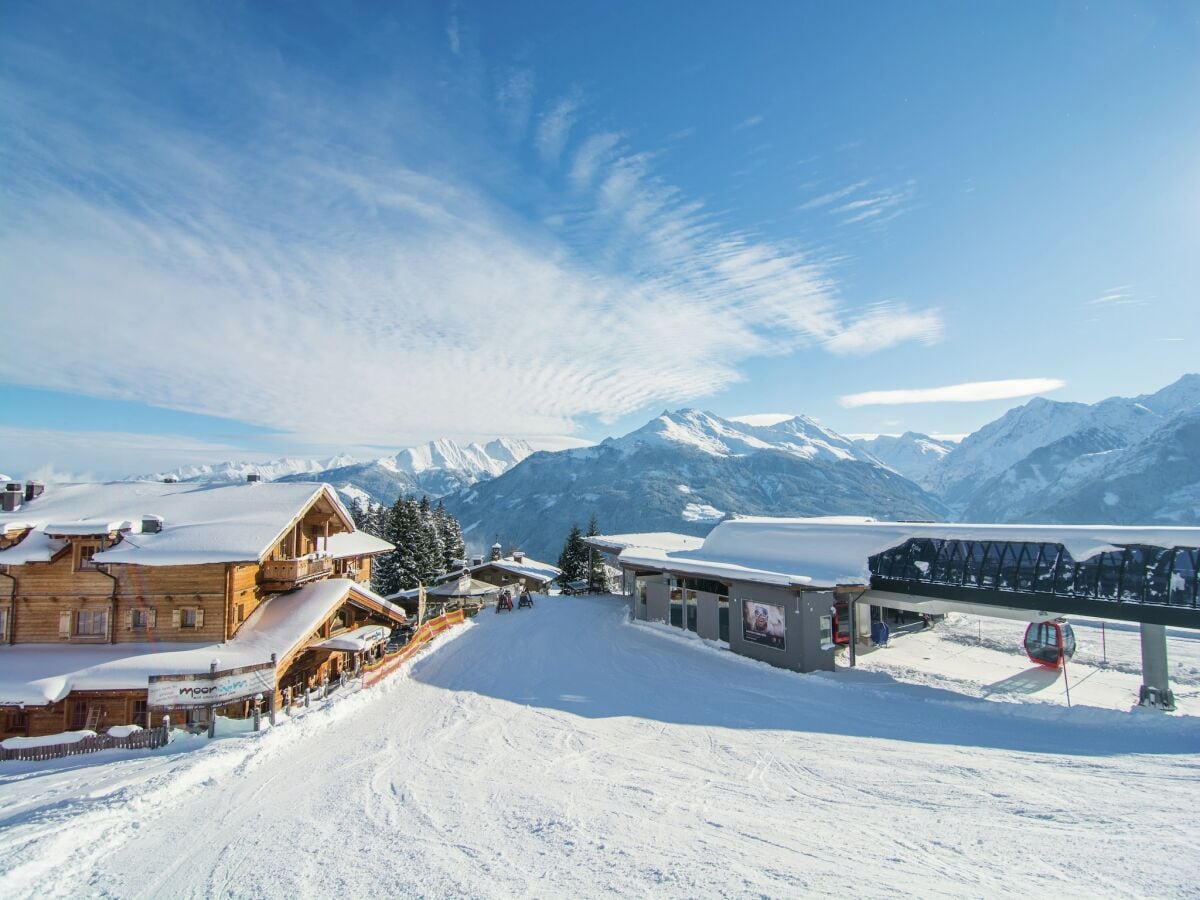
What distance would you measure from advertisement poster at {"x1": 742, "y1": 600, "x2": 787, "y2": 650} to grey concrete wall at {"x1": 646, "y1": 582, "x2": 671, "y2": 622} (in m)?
7.45

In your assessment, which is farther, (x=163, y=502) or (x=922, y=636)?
(x=922, y=636)

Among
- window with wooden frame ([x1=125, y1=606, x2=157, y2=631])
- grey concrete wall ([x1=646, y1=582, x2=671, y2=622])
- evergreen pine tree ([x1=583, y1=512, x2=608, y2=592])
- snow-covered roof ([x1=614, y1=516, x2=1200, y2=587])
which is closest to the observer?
window with wooden frame ([x1=125, y1=606, x2=157, y2=631])

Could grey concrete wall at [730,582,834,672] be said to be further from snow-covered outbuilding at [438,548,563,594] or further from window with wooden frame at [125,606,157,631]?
snow-covered outbuilding at [438,548,563,594]

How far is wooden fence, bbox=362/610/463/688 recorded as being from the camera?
790 inches

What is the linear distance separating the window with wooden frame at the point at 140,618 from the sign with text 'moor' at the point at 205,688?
5.50 metres

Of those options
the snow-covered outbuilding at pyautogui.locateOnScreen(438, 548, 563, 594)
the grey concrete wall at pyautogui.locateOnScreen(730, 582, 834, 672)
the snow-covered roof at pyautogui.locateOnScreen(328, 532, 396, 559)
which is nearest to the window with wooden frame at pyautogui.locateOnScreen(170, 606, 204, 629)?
the snow-covered roof at pyautogui.locateOnScreen(328, 532, 396, 559)

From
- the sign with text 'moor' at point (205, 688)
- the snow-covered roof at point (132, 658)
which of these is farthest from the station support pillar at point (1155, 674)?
the snow-covered roof at point (132, 658)

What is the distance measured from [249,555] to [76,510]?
28.2ft

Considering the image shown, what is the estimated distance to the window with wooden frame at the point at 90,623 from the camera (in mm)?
19547

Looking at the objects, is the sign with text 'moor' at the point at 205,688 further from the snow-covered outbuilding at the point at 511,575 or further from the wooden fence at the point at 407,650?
the snow-covered outbuilding at the point at 511,575

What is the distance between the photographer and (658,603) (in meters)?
33.2

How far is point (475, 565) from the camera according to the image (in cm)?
6519

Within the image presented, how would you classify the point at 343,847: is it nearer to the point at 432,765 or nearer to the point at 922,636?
the point at 432,765

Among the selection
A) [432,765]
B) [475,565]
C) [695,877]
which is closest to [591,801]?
[695,877]
